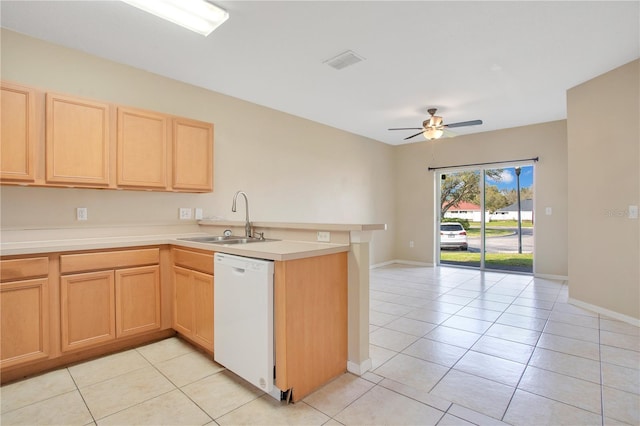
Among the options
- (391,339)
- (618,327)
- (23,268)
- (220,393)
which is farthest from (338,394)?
(618,327)

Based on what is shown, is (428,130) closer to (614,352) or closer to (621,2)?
(621,2)

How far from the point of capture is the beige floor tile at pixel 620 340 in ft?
8.89

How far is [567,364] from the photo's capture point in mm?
2395

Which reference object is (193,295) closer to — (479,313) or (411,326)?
(411,326)

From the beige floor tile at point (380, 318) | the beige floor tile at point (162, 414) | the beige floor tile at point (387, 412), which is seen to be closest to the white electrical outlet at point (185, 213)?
the beige floor tile at point (162, 414)

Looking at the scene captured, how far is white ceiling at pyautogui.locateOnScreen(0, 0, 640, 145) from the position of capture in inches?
93.7

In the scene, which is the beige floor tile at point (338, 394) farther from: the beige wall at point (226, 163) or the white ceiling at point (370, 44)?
the white ceiling at point (370, 44)

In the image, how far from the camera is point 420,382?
216cm

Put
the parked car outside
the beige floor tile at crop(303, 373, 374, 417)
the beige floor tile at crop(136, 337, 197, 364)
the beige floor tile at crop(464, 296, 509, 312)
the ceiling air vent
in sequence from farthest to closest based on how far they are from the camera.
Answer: the parked car outside < the beige floor tile at crop(464, 296, 509, 312) < the ceiling air vent < the beige floor tile at crop(136, 337, 197, 364) < the beige floor tile at crop(303, 373, 374, 417)

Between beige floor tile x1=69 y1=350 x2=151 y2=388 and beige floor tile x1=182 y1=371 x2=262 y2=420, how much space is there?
59cm

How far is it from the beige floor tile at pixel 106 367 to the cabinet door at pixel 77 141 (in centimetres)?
143

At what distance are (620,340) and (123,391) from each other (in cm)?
404

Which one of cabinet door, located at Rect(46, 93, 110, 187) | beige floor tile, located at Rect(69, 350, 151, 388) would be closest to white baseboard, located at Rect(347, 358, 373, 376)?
beige floor tile, located at Rect(69, 350, 151, 388)

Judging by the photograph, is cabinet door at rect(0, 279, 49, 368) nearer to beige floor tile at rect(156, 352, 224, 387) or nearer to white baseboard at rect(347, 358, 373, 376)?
beige floor tile at rect(156, 352, 224, 387)
